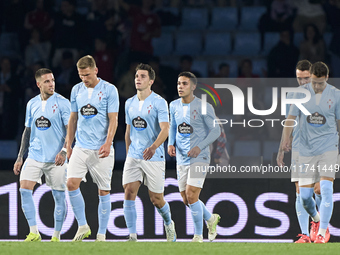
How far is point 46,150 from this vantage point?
24.4 ft

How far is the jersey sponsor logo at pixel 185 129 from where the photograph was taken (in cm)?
748

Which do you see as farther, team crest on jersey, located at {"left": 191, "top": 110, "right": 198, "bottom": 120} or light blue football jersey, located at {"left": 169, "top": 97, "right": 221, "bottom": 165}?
team crest on jersey, located at {"left": 191, "top": 110, "right": 198, "bottom": 120}

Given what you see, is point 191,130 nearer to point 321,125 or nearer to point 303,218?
point 321,125

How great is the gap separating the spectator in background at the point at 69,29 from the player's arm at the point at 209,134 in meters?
4.36

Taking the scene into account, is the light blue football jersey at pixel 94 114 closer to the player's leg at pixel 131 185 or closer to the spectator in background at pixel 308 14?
the player's leg at pixel 131 185

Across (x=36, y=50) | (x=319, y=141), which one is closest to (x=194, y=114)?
(x=319, y=141)

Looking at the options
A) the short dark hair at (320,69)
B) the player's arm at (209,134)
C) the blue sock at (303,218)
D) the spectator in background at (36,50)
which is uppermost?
the spectator in background at (36,50)

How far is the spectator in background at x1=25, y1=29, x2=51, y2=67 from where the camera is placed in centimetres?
1099

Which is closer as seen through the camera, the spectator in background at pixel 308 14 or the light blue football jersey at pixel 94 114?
the light blue football jersey at pixel 94 114

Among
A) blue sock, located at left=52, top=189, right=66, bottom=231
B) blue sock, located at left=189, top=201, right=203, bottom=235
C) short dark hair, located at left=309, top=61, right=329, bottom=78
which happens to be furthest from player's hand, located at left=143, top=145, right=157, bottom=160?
short dark hair, located at left=309, top=61, right=329, bottom=78

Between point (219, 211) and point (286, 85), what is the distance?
3.00 metres

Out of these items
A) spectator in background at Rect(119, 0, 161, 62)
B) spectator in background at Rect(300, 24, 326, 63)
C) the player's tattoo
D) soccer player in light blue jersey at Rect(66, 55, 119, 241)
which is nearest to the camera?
soccer player in light blue jersey at Rect(66, 55, 119, 241)

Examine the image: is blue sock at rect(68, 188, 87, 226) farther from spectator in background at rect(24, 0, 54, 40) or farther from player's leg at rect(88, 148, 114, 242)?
spectator in background at rect(24, 0, 54, 40)

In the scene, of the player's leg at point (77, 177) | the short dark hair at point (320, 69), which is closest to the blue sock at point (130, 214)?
the player's leg at point (77, 177)
